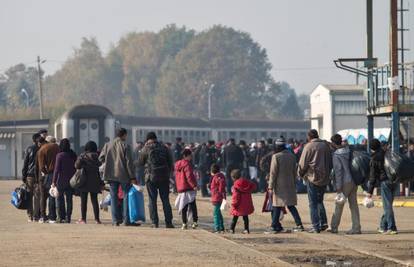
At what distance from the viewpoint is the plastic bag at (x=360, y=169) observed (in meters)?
21.1

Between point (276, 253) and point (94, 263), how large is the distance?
10.9 feet

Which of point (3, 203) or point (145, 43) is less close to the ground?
point (145, 43)

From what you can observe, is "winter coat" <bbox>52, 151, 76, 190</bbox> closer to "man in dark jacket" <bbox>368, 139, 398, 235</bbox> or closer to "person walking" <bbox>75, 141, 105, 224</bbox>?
"person walking" <bbox>75, 141, 105, 224</bbox>

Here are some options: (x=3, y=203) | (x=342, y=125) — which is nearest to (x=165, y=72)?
(x=342, y=125)

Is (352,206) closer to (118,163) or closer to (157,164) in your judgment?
(157,164)

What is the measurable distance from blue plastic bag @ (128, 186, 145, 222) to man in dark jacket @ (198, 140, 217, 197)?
14.0 metres

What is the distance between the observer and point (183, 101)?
160875mm

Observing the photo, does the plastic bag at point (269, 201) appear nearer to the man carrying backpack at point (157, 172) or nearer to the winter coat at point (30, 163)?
the man carrying backpack at point (157, 172)

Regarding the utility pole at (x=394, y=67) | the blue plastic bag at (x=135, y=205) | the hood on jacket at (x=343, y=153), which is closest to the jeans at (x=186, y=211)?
the blue plastic bag at (x=135, y=205)

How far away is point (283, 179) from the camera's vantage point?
21.1 metres

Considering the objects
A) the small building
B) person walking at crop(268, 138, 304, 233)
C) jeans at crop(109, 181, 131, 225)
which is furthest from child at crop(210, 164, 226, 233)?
the small building

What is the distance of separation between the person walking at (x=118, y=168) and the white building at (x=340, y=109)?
34139mm

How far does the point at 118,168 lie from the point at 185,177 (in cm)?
129

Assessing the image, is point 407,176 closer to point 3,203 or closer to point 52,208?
point 52,208
